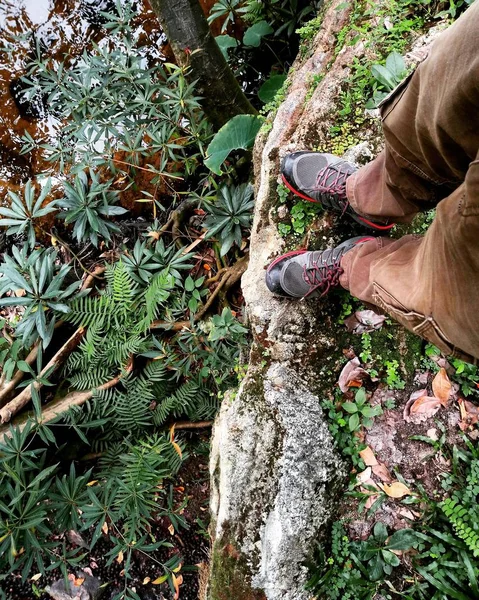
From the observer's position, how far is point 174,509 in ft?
9.90

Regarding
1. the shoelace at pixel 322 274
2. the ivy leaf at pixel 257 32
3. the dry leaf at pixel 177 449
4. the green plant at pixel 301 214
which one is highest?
the ivy leaf at pixel 257 32

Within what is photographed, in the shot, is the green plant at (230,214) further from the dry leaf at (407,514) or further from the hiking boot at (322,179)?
the dry leaf at (407,514)

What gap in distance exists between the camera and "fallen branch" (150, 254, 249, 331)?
3.24 meters

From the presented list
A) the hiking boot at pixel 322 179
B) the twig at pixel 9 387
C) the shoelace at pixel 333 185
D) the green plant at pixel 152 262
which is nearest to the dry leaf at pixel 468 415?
the hiking boot at pixel 322 179

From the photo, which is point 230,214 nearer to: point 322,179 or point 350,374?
point 322,179

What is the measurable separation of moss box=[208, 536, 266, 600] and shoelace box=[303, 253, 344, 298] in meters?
1.42

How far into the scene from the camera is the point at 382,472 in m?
2.23

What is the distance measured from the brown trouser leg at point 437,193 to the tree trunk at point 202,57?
4.95ft

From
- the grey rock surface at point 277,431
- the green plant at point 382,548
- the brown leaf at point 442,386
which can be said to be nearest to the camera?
the green plant at point 382,548

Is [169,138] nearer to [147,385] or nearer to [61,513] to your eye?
[147,385]

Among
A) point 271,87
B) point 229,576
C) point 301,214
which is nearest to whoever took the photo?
point 229,576

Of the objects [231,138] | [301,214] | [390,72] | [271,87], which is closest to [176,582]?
[301,214]

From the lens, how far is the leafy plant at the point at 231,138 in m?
2.80

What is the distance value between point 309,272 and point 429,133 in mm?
1002
